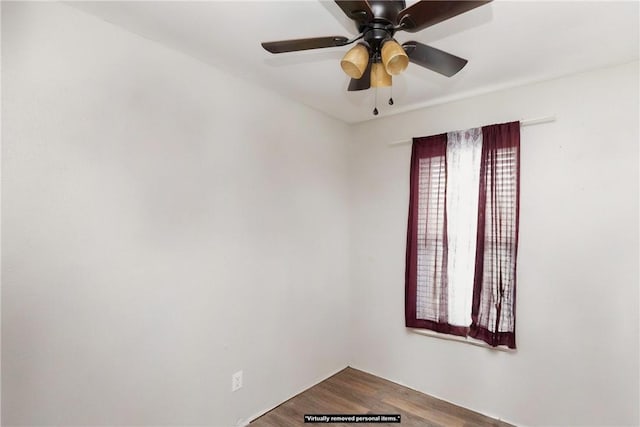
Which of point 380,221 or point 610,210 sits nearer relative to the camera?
point 610,210

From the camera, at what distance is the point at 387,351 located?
305 centimetres

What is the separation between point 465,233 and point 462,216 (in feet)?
0.46

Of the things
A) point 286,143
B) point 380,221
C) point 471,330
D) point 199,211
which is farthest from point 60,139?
point 471,330

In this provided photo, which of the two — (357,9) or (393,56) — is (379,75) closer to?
(393,56)

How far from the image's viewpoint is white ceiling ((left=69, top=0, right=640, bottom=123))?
1.56 metres

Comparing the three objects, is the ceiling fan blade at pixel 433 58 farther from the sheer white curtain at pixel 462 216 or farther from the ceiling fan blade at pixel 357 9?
the sheer white curtain at pixel 462 216

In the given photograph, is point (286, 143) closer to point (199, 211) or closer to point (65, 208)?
point (199, 211)

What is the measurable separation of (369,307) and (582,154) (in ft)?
6.97

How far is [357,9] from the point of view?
3.78ft

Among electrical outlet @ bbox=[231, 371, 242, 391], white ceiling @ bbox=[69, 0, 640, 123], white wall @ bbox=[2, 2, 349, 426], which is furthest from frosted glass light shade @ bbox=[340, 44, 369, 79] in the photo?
electrical outlet @ bbox=[231, 371, 242, 391]

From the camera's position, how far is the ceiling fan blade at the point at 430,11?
3.47 ft

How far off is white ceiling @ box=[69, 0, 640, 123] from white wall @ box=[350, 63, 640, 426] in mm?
230

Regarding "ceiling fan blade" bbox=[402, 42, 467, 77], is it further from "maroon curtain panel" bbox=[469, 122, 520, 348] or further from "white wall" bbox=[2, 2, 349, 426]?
"white wall" bbox=[2, 2, 349, 426]

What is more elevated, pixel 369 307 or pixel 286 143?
pixel 286 143
